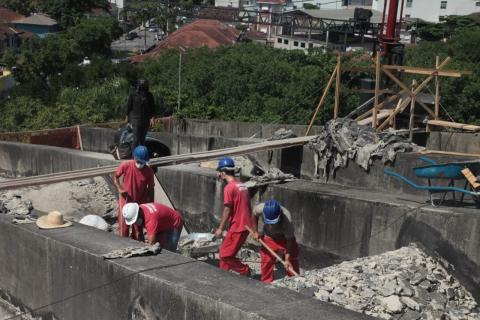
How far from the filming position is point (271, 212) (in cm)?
599

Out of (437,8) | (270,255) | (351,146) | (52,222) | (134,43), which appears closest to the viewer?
(52,222)

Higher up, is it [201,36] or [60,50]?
[201,36]

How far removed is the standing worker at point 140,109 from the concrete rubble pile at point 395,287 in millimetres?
4308

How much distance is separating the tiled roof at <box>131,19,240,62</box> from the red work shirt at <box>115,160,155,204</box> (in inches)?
1516

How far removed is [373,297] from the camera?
5172mm

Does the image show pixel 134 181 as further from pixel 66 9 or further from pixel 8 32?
pixel 66 9

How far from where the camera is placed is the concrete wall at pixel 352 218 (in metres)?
6.32

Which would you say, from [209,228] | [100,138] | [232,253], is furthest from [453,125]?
[100,138]

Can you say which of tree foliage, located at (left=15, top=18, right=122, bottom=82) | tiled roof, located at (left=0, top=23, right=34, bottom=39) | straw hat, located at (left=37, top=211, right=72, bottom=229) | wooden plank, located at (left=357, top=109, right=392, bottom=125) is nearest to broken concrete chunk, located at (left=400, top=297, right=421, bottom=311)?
straw hat, located at (left=37, top=211, right=72, bottom=229)

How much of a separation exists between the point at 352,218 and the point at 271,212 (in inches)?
70.1

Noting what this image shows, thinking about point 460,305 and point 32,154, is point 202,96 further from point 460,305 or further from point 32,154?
point 460,305

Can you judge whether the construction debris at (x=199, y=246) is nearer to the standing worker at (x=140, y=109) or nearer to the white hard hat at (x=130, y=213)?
the white hard hat at (x=130, y=213)

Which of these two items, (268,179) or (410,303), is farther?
(268,179)

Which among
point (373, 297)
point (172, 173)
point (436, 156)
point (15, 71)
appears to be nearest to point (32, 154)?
point (172, 173)
